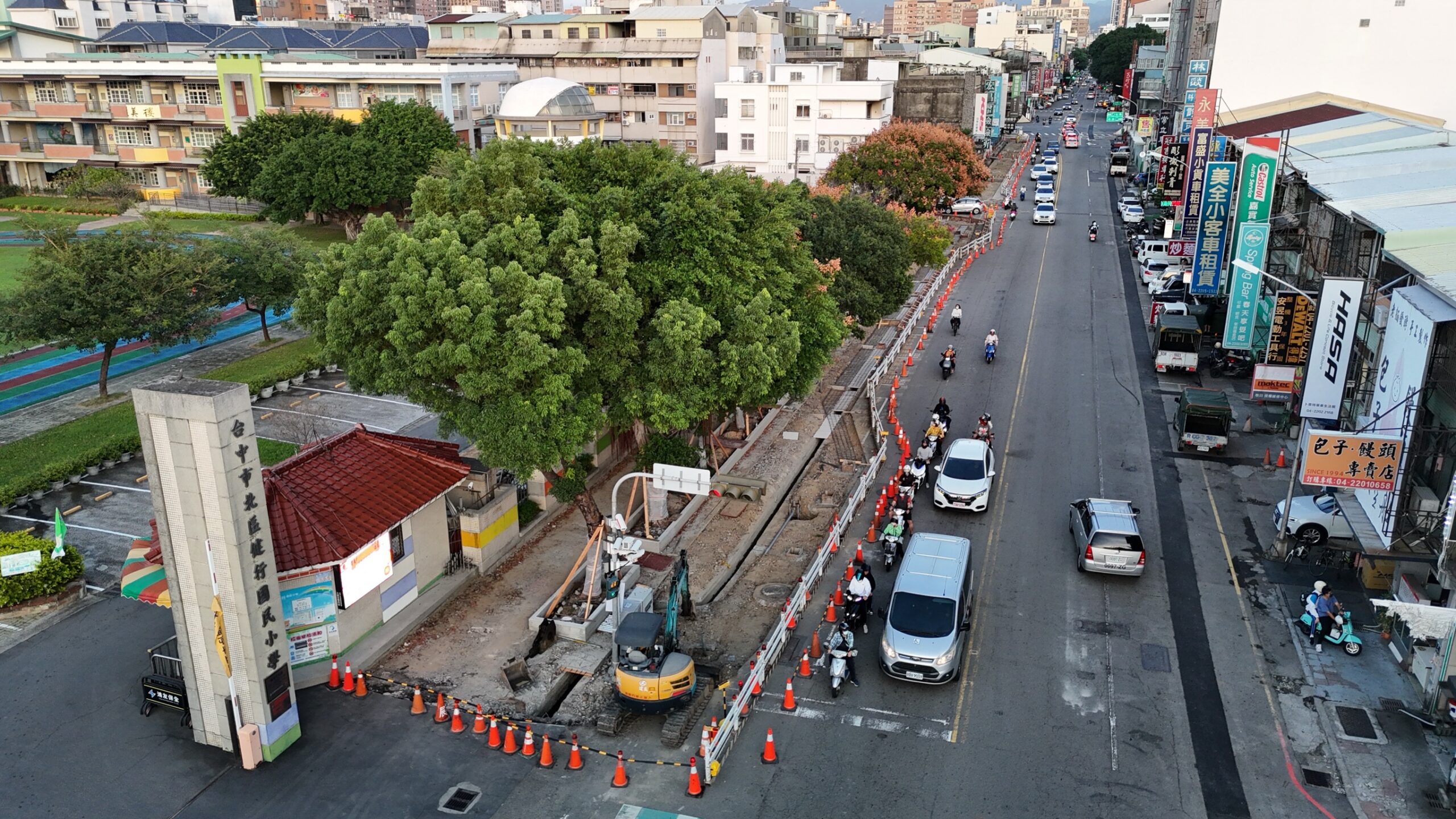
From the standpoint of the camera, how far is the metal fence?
58.7 ft

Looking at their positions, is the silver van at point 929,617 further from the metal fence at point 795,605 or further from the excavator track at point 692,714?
the excavator track at point 692,714

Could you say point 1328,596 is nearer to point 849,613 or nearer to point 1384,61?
point 849,613

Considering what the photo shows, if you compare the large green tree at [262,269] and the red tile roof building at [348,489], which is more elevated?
the large green tree at [262,269]

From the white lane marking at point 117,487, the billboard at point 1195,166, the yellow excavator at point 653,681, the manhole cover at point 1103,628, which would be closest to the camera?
the yellow excavator at point 653,681

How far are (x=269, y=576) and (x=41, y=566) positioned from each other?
353 inches

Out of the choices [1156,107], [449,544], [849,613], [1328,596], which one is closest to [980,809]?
[849,613]

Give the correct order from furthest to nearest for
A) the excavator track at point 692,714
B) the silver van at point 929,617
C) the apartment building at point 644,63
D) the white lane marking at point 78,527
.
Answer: the apartment building at point 644,63
the white lane marking at point 78,527
the silver van at point 929,617
the excavator track at point 692,714

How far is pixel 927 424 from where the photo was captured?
3481 centimetres

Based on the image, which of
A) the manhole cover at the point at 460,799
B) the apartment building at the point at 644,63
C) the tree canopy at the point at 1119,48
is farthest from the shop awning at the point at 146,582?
the tree canopy at the point at 1119,48

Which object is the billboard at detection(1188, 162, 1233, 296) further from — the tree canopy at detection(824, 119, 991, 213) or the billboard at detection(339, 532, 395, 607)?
the billboard at detection(339, 532, 395, 607)

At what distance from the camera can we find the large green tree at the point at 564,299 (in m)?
21.5

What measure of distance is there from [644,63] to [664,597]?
2503 inches

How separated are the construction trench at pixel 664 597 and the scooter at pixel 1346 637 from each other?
10.4 m

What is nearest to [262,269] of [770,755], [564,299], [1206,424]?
[564,299]
